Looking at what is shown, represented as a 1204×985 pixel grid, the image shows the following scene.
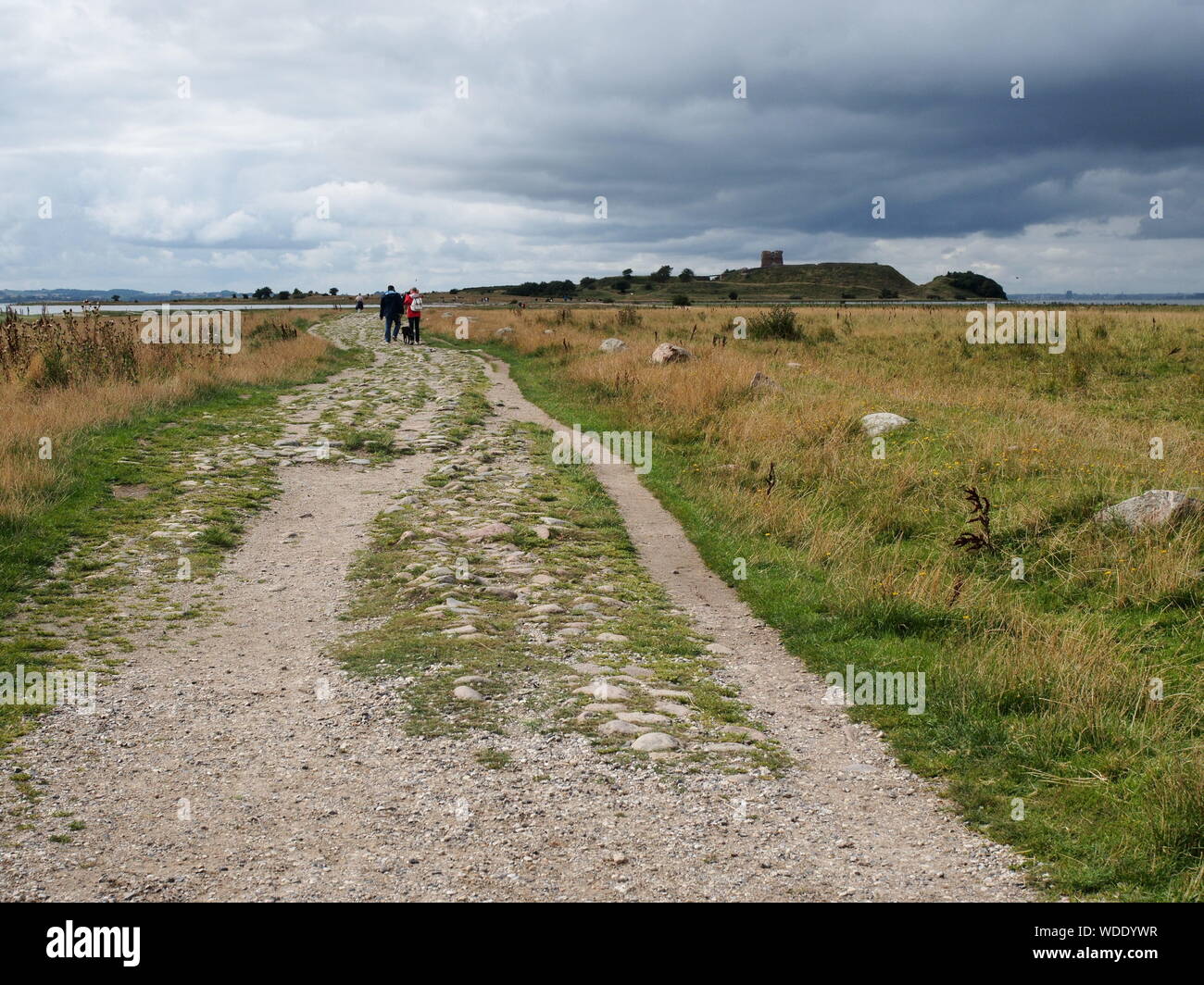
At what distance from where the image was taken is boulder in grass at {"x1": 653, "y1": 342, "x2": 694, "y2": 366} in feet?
83.9

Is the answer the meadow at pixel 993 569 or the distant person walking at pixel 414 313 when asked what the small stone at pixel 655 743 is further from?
the distant person walking at pixel 414 313

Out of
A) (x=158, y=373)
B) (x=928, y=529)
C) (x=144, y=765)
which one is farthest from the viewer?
(x=158, y=373)

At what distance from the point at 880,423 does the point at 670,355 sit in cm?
1057

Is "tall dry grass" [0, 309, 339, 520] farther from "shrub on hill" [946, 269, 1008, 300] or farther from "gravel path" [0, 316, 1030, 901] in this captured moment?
"shrub on hill" [946, 269, 1008, 300]

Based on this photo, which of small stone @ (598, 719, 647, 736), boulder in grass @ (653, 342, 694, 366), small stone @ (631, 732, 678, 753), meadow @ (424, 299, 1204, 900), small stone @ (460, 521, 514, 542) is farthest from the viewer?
boulder in grass @ (653, 342, 694, 366)

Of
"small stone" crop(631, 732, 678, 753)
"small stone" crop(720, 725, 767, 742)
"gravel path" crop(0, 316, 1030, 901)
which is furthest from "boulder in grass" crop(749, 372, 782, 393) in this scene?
"small stone" crop(631, 732, 678, 753)

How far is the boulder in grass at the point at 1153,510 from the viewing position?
32.3ft

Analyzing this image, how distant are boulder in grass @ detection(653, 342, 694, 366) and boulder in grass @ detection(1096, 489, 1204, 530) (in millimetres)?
15899

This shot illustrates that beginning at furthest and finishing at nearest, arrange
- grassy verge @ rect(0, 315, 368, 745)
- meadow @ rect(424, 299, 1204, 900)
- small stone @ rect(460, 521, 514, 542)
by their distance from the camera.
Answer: small stone @ rect(460, 521, 514, 542)
grassy verge @ rect(0, 315, 368, 745)
meadow @ rect(424, 299, 1204, 900)

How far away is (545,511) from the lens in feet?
41.6

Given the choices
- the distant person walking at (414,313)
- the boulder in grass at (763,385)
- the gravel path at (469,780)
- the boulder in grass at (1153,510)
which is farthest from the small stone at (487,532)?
the distant person walking at (414,313)
